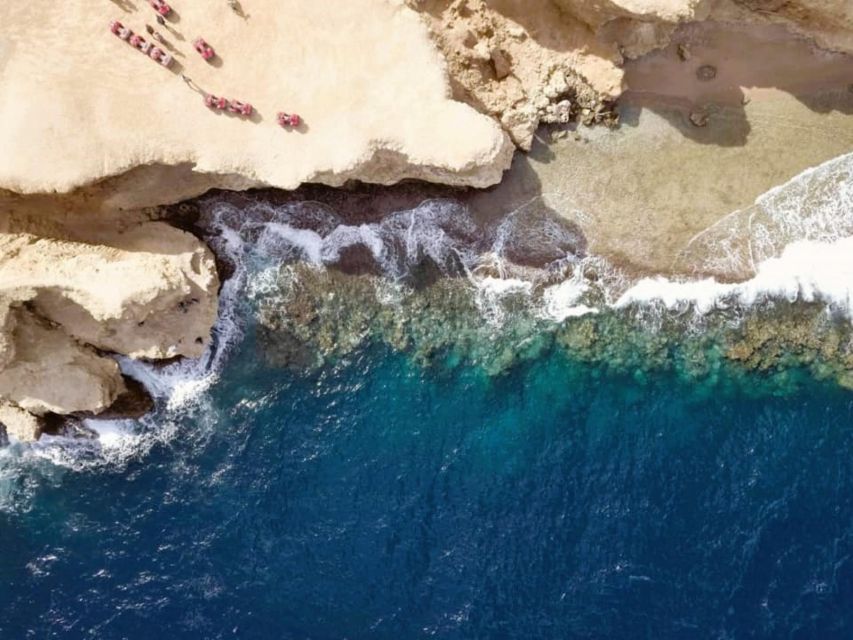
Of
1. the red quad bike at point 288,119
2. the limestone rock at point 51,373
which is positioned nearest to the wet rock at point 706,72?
the red quad bike at point 288,119

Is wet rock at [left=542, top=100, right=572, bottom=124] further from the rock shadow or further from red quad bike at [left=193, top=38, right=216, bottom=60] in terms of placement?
red quad bike at [left=193, top=38, right=216, bottom=60]

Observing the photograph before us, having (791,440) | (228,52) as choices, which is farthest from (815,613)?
(228,52)

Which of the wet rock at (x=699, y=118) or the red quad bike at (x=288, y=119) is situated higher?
the wet rock at (x=699, y=118)

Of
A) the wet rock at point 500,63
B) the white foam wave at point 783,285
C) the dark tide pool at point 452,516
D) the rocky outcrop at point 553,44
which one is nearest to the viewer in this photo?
the rocky outcrop at point 553,44

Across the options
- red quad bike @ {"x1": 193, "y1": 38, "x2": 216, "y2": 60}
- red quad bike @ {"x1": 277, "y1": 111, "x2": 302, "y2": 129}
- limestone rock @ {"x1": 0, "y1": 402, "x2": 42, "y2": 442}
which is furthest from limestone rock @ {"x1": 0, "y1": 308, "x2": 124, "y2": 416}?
red quad bike @ {"x1": 277, "y1": 111, "x2": 302, "y2": 129}

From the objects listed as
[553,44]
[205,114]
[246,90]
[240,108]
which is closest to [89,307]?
[205,114]

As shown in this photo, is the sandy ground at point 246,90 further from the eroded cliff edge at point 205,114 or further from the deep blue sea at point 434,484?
the deep blue sea at point 434,484

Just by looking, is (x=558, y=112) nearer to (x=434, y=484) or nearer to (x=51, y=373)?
(x=434, y=484)
